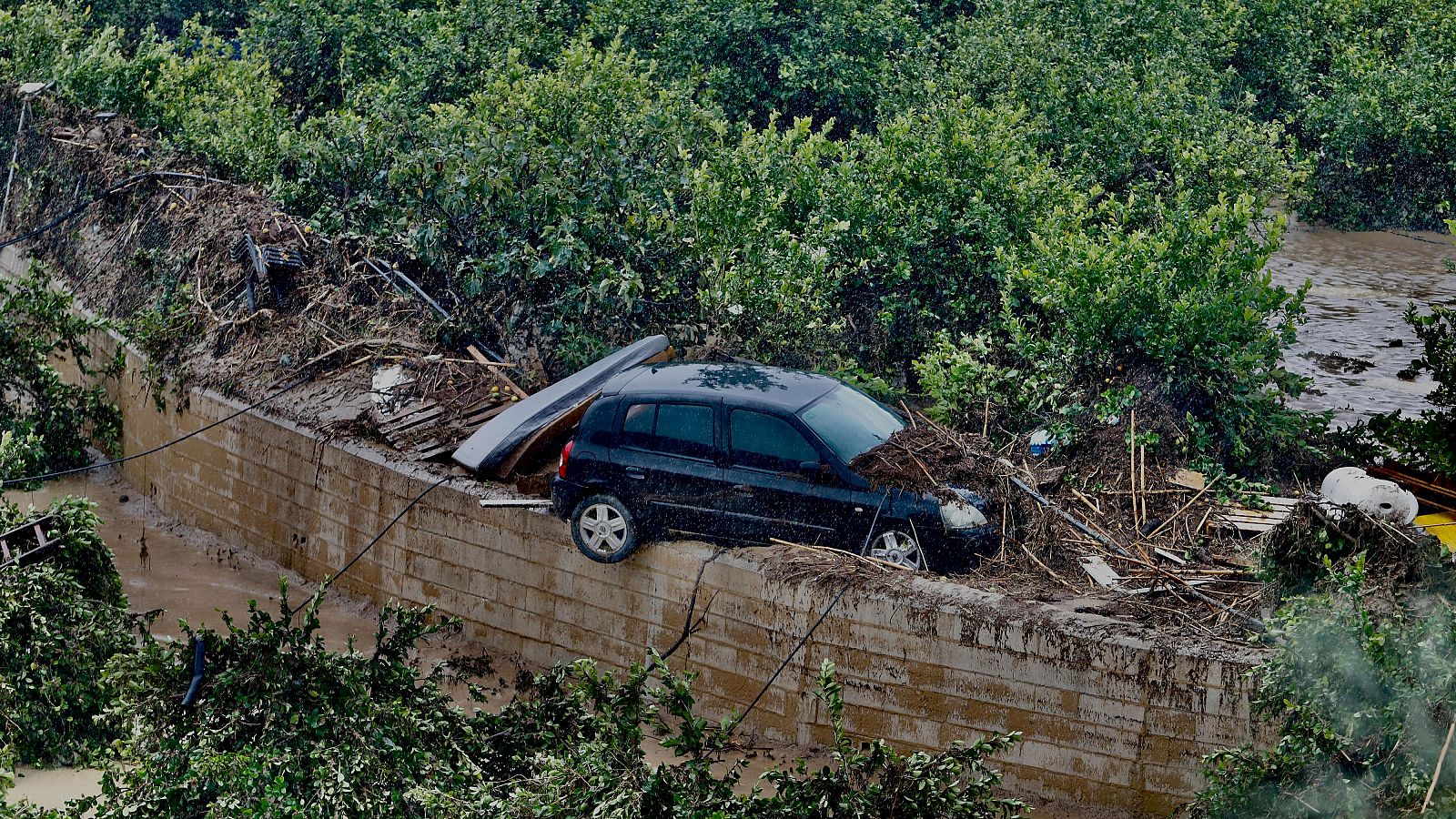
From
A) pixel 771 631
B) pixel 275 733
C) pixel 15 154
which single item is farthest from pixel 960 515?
pixel 15 154

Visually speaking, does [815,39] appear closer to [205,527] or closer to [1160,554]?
[205,527]

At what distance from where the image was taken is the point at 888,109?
969 inches

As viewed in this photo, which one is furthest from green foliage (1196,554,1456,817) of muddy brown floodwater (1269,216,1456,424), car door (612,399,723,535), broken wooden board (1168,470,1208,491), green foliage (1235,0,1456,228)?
green foliage (1235,0,1456,228)

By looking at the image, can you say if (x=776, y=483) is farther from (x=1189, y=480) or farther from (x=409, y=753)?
(x=409, y=753)

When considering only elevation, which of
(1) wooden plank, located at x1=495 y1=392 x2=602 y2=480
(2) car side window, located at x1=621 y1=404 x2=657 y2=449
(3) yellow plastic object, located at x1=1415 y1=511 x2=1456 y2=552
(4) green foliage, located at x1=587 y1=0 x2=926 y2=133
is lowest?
(1) wooden plank, located at x1=495 y1=392 x2=602 y2=480

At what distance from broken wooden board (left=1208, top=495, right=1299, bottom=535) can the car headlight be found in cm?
187

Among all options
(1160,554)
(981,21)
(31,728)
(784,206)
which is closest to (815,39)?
(981,21)

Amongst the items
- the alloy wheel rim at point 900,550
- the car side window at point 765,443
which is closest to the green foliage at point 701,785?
the alloy wheel rim at point 900,550

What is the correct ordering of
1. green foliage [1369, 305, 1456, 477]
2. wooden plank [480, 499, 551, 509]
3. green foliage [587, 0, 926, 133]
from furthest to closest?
green foliage [587, 0, 926, 133] < wooden plank [480, 499, 551, 509] < green foliage [1369, 305, 1456, 477]

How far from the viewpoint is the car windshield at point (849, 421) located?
1095 cm

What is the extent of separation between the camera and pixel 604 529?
37.7 ft

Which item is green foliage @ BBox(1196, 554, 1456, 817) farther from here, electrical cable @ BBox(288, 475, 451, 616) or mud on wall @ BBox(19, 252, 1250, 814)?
electrical cable @ BBox(288, 475, 451, 616)

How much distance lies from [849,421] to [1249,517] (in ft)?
10.5

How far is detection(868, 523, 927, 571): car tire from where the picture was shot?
10.8m
